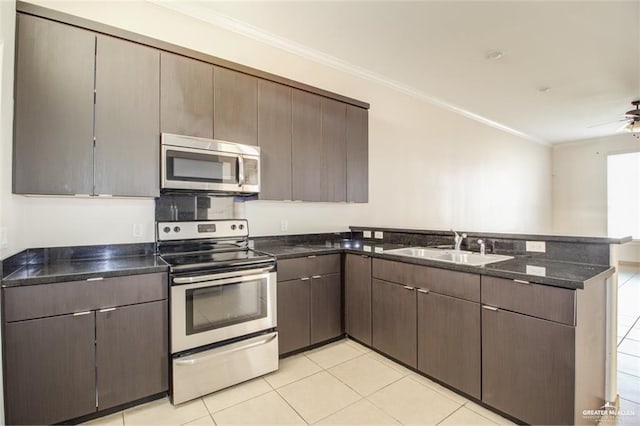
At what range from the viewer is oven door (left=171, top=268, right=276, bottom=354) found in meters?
2.03

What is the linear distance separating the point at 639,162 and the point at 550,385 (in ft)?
26.3

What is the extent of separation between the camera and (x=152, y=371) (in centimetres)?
200

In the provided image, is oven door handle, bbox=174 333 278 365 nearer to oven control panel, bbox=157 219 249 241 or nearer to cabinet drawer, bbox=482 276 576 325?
oven control panel, bbox=157 219 249 241

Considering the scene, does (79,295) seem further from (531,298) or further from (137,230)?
(531,298)

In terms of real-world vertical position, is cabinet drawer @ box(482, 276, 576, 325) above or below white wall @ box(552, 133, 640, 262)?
below

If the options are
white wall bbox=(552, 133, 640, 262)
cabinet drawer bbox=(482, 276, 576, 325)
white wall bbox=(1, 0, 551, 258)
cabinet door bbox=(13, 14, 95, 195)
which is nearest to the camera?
cabinet drawer bbox=(482, 276, 576, 325)

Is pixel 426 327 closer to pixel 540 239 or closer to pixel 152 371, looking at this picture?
pixel 540 239

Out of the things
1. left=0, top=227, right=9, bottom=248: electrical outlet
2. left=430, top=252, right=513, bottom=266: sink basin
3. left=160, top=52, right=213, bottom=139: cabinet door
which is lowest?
left=430, top=252, right=513, bottom=266: sink basin

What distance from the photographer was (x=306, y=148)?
10.1 feet

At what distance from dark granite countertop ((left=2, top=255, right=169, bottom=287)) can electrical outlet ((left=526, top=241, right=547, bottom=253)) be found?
2.62 metres

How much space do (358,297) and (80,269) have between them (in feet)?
6.98

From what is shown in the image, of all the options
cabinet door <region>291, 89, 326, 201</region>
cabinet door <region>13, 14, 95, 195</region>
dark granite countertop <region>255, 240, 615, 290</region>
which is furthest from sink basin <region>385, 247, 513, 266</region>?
cabinet door <region>13, 14, 95, 195</region>

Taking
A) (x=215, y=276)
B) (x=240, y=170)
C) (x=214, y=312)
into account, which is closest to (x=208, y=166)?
(x=240, y=170)

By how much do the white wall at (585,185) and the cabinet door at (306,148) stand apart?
7.64 meters
